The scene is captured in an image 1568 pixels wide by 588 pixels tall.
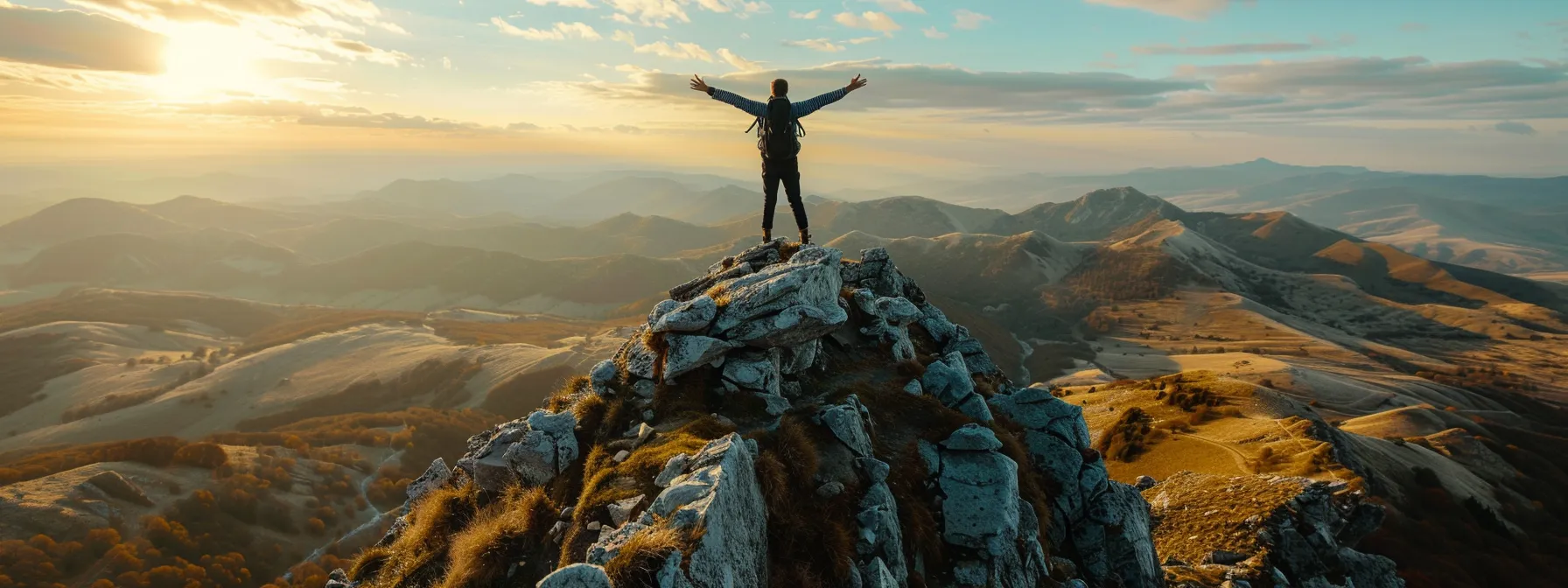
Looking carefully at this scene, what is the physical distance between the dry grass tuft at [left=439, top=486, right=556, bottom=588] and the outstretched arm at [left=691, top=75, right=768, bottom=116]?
12.9 m

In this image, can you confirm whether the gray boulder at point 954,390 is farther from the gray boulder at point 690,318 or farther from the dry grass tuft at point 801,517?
the gray boulder at point 690,318

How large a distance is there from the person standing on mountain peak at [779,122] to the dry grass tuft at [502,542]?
11401 millimetres

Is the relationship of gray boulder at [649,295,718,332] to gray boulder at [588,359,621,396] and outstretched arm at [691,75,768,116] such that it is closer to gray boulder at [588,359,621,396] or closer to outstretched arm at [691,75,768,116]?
gray boulder at [588,359,621,396]

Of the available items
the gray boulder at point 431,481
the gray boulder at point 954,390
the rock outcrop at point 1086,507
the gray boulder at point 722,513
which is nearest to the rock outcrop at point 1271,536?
the rock outcrop at point 1086,507

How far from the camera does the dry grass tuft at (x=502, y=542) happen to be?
40.4ft

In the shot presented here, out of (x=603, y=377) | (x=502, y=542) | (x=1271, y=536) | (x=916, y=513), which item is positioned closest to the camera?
(x=502, y=542)

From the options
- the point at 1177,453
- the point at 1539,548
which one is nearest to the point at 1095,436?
the point at 1177,453

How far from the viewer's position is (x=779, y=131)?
20688mm

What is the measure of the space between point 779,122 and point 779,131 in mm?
284

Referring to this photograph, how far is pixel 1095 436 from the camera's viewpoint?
7906 cm

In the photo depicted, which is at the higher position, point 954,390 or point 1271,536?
point 954,390

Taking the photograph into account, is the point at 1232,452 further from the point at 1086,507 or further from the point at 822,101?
the point at 822,101

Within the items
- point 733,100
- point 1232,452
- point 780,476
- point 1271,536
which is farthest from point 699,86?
point 1232,452

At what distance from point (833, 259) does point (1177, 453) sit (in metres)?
62.9
